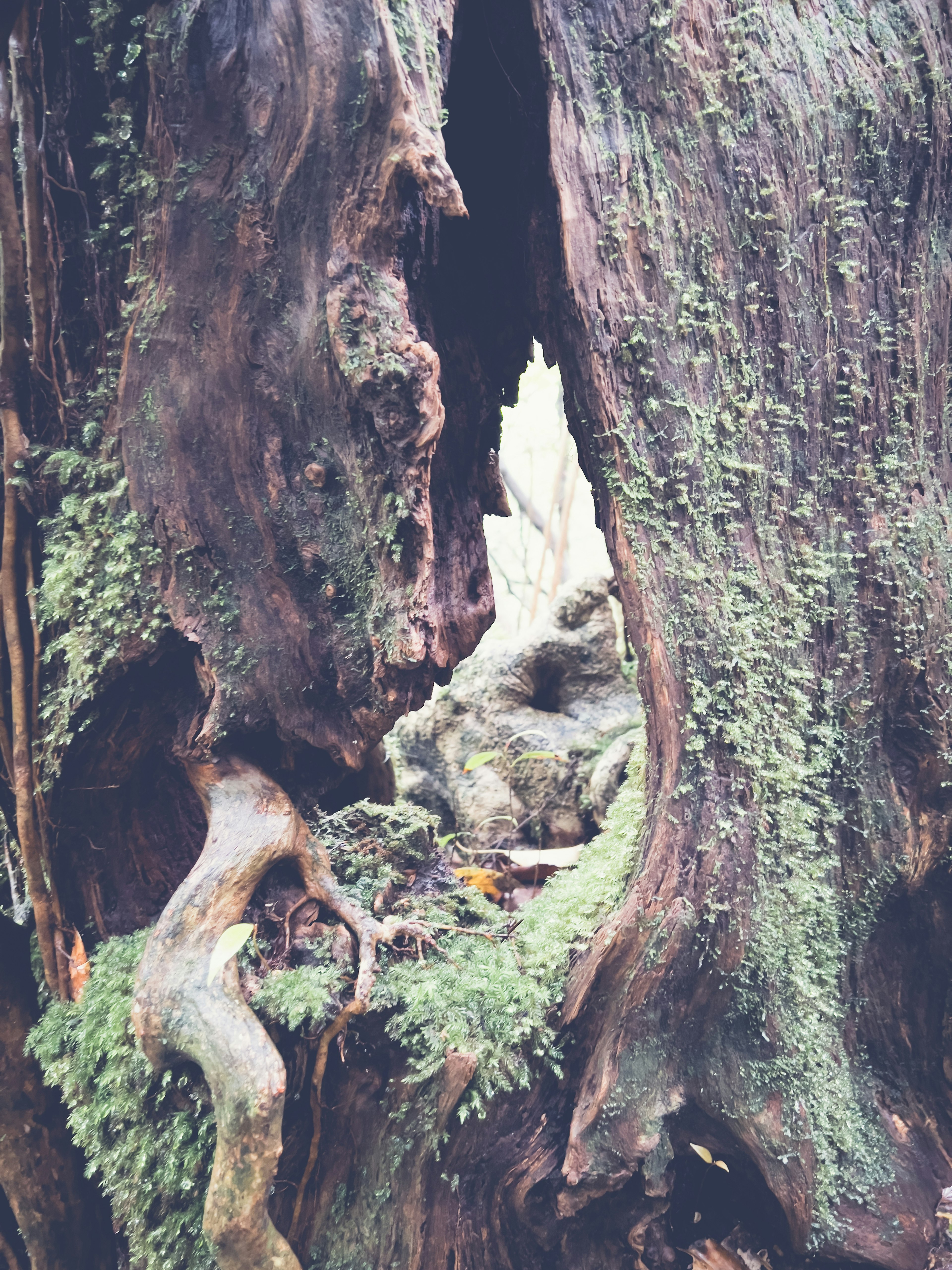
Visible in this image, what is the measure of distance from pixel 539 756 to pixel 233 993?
2.55 meters

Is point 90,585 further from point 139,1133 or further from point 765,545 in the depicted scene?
point 765,545

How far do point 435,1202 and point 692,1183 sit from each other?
0.99 metres

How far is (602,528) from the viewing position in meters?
2.33

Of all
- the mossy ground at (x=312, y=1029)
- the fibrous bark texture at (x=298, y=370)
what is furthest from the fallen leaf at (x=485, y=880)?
Result: the fibrous bark texture at (x=298, y=370)

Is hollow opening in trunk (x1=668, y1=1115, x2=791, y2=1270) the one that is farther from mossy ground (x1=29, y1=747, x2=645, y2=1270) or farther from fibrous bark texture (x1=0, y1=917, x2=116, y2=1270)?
fibrous bark texture (x1=0, y1=917, x2=116, y2=1270)

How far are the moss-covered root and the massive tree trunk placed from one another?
0.02 metres

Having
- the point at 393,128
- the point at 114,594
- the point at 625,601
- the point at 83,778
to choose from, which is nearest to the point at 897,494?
the point at 625,601

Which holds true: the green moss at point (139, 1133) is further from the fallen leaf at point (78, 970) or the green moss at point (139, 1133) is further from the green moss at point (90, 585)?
the green moss at point (90, 585)

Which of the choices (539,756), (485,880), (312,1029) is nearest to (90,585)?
(312,1029)

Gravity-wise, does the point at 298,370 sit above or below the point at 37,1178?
above

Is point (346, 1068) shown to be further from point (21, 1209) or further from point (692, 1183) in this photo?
point (692, 1183)

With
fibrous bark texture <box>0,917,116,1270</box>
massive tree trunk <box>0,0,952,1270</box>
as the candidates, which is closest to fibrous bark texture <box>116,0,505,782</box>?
massive tree trunk <box>0,0,952,1270</box>

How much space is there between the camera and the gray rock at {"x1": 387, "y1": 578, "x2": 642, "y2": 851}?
4449 millimetres

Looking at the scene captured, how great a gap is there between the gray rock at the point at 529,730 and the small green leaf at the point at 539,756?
0.03 m
